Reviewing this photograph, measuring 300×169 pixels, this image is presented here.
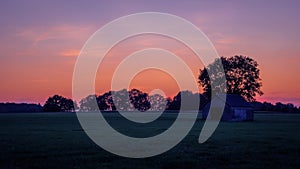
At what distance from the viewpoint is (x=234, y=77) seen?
95688 millimetres

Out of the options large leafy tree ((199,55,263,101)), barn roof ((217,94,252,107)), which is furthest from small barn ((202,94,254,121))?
large leafy tree ((199,55,263,101))

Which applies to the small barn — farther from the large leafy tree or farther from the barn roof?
the large leafy tree

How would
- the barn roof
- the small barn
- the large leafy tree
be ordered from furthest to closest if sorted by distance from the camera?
1. the large leafy tree
2. the barn roof
3. the small barn

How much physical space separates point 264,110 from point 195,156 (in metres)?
141

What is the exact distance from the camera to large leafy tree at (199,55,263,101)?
93938 mm

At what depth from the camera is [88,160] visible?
17.4 meters

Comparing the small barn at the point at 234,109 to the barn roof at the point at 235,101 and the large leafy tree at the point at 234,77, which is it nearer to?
the barn roof at the point at 235,101

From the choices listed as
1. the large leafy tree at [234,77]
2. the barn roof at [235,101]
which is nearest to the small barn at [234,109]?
the barn roof at [235,101]

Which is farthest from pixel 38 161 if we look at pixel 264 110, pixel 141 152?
pixel 264 110

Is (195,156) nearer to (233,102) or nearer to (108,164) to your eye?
(108,164)

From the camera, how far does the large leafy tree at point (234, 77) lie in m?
93.9

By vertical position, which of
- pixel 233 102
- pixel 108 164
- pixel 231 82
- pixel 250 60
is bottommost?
pixel 108 164

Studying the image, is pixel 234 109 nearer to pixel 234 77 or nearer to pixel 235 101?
pixel 235 101

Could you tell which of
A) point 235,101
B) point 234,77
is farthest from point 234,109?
point 234,77
